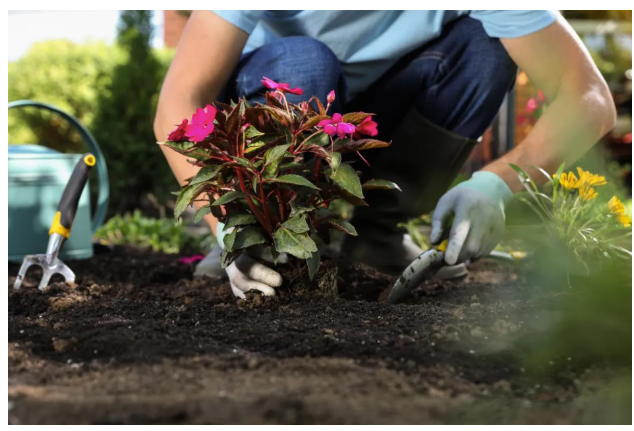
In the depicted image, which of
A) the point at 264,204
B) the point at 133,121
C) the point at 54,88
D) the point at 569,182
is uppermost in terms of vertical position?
the point at 264,204

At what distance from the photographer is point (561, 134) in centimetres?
213

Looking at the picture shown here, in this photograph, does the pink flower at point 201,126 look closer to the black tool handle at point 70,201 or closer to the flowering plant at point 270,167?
the flowering plant at point 270,167

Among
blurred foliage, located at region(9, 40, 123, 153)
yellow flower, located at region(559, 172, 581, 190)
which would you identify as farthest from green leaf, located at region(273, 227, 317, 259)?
blurred foliage, located at region(9, 40, 123, 153)

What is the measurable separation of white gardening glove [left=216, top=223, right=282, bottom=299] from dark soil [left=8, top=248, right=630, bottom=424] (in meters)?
0.04

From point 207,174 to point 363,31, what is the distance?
112cm

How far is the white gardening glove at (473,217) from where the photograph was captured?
187 centimetres

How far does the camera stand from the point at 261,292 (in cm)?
168

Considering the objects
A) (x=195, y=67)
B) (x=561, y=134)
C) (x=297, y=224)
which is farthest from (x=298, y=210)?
(x=561, y=134)

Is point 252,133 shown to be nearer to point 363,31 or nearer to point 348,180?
point 348,180

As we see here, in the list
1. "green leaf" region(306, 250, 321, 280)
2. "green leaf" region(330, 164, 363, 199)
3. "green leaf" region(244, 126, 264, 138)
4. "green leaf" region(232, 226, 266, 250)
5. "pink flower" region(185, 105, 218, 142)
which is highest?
"pink flower" region(185, 105, 218, 142)

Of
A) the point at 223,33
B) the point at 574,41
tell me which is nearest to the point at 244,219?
the point at 223,33

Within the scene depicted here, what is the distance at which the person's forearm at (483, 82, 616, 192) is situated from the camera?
2121 millimetres

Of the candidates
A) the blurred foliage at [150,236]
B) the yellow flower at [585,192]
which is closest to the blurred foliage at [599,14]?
the blurred foliage at [150,236]

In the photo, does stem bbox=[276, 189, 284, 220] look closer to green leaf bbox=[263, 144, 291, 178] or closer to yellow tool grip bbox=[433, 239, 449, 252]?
green leaf bbox=[263, 144, 291, 178]
